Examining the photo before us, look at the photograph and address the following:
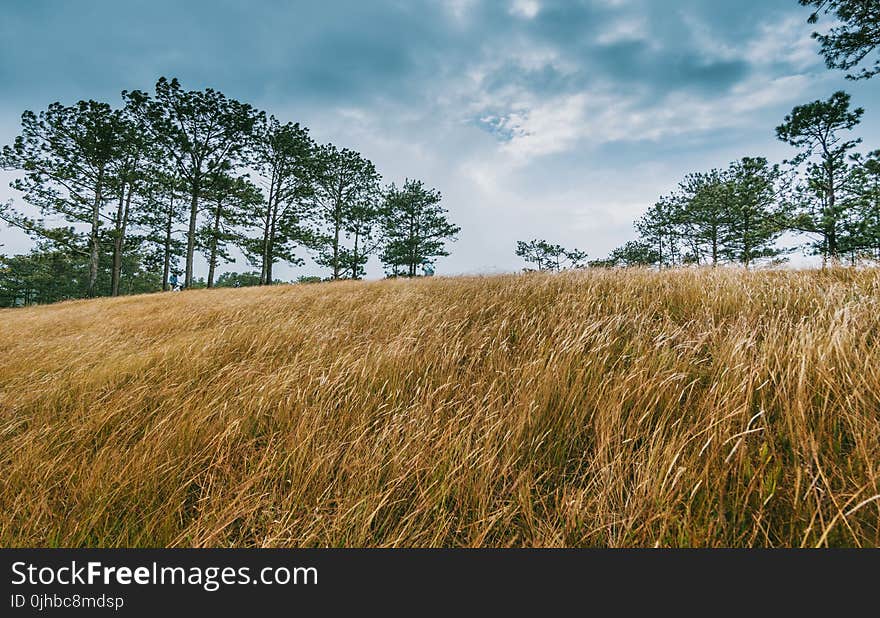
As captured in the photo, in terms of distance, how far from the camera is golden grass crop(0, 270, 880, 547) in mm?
1046

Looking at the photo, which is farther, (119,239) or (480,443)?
(119,239)

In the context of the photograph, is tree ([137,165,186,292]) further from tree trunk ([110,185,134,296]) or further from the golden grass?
the golden grass

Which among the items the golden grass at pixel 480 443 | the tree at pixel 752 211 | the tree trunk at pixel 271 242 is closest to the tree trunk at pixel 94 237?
the tree trunk at pixel 271 242

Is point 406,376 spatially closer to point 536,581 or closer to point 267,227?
point 536,581

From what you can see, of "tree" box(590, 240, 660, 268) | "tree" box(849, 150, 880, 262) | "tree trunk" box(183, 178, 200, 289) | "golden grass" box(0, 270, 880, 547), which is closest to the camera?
"golden grass" box(0, 270, 880, 547)

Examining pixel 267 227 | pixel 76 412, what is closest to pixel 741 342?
pixel 76 412

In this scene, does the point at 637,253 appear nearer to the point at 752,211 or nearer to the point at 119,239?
the point at 752,211

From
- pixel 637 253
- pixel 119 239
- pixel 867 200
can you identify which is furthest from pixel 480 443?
pixel 637 253

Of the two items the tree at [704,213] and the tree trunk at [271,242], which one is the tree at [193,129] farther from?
the tree at [704,213]

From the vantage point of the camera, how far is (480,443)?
54.6 inches

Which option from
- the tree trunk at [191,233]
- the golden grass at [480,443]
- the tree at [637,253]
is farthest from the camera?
the tree at [637,253]

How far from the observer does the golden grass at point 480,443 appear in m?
1.05

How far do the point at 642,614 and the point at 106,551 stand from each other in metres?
1.92

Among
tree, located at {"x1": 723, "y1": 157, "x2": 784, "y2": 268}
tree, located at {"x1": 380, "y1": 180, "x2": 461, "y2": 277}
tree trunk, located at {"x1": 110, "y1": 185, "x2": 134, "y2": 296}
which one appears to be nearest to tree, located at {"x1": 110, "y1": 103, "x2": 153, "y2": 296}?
tree trunk, located at {"x1": 110, "y1": 185, "x2": 134, "y2": 296}
